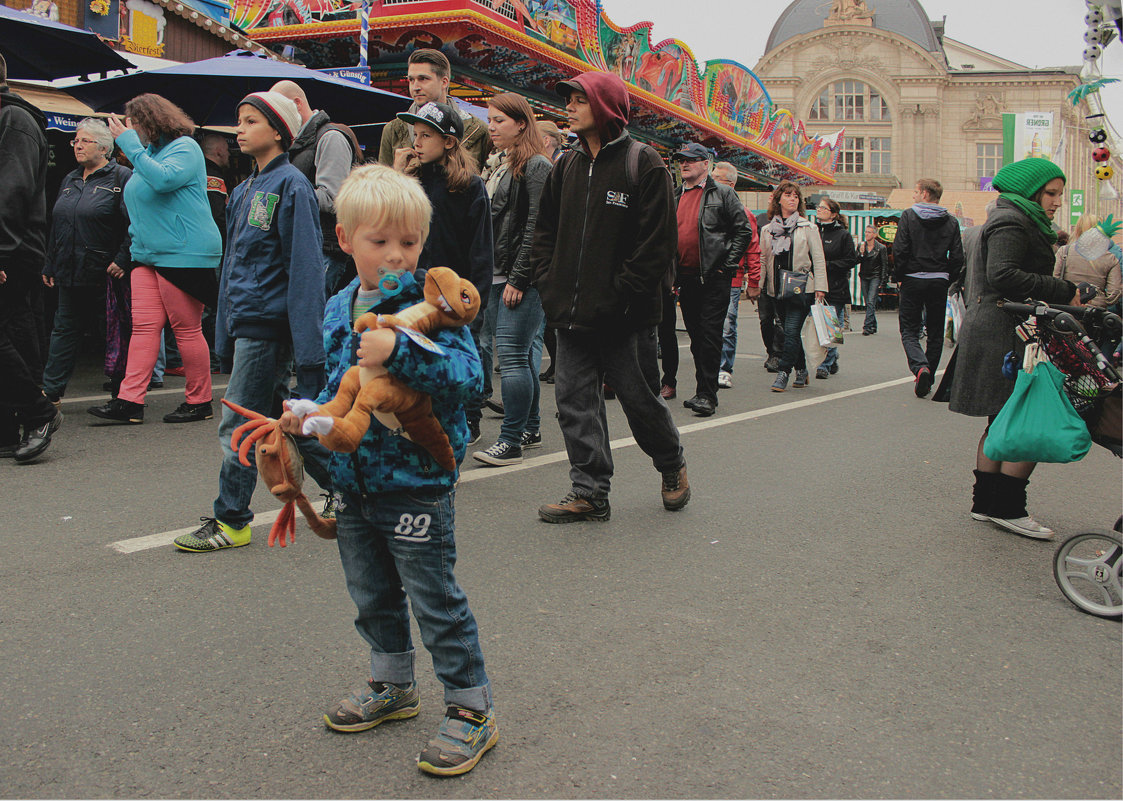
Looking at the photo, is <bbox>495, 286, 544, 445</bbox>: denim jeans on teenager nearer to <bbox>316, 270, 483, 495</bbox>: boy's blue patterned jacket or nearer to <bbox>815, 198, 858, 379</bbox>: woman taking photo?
<bbox>316, 270, 483, 495</bbox>: boy's blue patterned jacket

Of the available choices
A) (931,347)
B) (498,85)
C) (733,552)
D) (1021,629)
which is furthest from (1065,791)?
(498,85)

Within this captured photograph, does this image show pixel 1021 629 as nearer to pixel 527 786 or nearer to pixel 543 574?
pixel 543 574

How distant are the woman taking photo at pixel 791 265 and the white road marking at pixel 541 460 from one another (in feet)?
1.53

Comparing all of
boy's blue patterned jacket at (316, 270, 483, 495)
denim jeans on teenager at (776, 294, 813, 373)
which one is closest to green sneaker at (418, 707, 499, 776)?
boy's blue patterned jacket at (316, 270, 483, 495)

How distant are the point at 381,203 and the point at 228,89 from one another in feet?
26.9

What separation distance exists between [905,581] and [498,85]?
10.5m

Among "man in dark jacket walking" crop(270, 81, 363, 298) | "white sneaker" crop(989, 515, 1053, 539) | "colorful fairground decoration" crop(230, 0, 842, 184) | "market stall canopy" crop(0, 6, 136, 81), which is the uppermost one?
"colorful fairground decoration" crop(230, 0, 842, 184)

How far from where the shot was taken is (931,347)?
941 cm

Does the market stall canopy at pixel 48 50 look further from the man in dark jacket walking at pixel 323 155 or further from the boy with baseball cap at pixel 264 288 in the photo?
the boy with baseball cap at pixel 264 288

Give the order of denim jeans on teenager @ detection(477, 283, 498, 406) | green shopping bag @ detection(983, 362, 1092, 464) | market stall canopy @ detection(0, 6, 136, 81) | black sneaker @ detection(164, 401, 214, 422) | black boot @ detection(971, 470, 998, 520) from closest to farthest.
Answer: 1. green shopping bag @ detection(983, 362, 1092, 464)
2. black boot @ detection(971, 470, 998, 520)
3. denim jeans on teenager @ detection(477, 283, 498, 406)
4. black sneaker @ detection(164, 401, 214, 422)
5. market stall canopy @ detection(0, 6, 136, 81)

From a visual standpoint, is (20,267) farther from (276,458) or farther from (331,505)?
(276,458)

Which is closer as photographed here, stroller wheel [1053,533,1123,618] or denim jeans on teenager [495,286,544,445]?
stroller wheel [1053,533,1123,618]

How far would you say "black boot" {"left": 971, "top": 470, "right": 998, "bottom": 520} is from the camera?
4516 millimetres

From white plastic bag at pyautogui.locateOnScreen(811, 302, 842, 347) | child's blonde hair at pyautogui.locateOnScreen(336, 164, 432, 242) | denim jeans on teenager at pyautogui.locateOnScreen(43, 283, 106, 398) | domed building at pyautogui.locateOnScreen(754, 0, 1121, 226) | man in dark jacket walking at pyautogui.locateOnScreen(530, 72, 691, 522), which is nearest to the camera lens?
child's blonde hair at pyautogui.locateOnScreen(336, 164, 432, 242)
